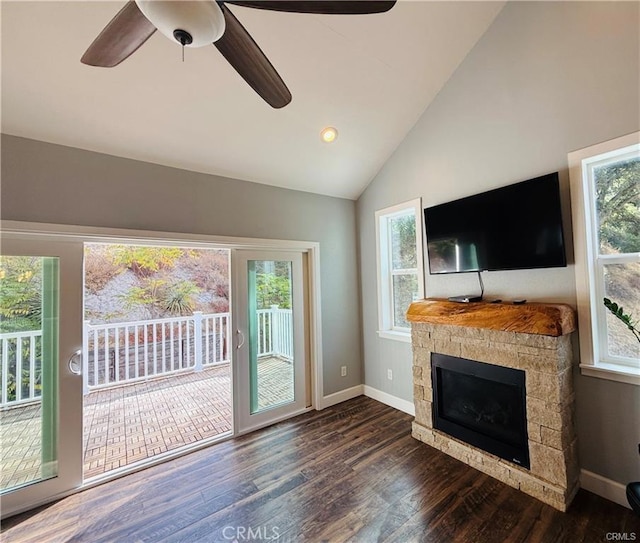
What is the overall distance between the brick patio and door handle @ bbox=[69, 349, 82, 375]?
33cm

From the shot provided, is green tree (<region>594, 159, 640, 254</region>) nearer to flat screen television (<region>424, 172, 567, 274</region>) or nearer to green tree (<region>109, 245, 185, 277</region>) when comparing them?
flat screen television (<region>424, 172, 567, 274</region>)

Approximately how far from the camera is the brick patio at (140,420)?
2.10m

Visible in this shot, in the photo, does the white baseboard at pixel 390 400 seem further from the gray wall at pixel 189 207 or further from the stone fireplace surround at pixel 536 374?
the stone fireplace surround at pixel 536 374

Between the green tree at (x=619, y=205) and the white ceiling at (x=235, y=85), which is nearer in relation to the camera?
the white ceiling at (x=235, y=85)

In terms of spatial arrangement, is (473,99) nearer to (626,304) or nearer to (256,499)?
(626,304)

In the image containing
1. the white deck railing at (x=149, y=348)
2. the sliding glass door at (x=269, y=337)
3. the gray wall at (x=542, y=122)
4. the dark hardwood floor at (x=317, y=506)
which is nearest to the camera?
the dark hardwood floor at (x=317, y=506)

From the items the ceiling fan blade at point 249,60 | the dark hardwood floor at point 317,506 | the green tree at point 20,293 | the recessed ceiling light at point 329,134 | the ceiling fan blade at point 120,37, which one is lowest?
the dark hardwood floor at point 317,506

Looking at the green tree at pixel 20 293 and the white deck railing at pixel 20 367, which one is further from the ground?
the green tree at pixel 20 293

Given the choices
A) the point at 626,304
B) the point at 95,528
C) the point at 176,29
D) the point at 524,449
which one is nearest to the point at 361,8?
the point at 176,29

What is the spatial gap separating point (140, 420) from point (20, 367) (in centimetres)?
165

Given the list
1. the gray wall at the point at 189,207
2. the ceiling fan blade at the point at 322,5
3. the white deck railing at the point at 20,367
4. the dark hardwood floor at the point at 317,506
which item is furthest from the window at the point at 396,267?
the white deck railing at the point at 20,367

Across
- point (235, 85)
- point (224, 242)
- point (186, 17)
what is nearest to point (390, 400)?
point (224, 242)

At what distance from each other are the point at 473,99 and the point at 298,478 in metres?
3.62

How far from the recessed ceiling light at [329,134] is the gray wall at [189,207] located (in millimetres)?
757
